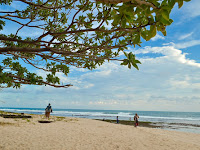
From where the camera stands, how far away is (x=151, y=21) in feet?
8.66

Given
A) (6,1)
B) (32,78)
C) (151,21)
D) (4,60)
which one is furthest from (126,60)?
(6,1)

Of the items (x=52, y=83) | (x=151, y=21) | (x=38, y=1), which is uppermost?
(x=38, y=1)

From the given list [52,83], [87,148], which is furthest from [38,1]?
[87,148]

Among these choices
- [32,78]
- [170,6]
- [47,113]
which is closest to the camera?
[170,6]

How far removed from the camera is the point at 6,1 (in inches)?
239

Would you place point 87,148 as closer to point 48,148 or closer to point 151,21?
point 48,148

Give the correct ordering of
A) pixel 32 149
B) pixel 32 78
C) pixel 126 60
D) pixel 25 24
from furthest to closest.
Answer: pixel 32 149 → pixel 25 24 → pixel 32 78 → pixel 126 60

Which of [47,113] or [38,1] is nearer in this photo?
[38,1]

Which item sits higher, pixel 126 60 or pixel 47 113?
pixel 126 60

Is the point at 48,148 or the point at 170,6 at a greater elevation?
the point at 170,6

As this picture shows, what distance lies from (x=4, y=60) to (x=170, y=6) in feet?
19.1

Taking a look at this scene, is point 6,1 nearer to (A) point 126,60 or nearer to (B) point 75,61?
(B) point 75,61

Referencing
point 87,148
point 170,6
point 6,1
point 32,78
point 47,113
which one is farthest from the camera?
point 47,113

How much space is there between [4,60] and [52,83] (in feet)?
6.98
